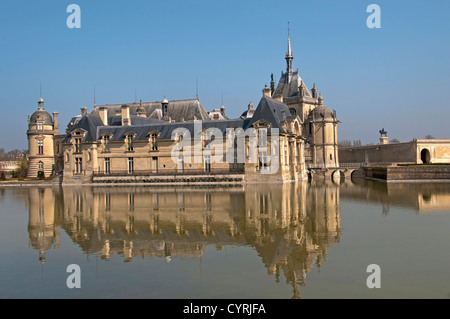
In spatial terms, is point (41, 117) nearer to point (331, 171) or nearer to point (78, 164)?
point (78, 164)

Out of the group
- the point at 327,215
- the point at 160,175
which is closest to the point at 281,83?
the point at 160,175

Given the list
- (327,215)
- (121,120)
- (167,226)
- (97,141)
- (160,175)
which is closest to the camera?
(167,226)

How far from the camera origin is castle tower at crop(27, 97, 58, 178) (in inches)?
2224

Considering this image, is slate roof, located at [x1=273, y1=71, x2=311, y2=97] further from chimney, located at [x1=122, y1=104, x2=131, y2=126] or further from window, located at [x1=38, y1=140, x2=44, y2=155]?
window, located at [x1=38, y1=140, x2=44, y2=155]

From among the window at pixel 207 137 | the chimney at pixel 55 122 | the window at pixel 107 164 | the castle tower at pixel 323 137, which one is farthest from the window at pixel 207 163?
the chimney at pixel 55 122

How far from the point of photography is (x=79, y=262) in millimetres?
10742

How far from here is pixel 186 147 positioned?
41625 mm

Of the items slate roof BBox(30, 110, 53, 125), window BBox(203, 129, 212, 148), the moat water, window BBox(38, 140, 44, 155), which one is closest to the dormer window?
window BBox(203, 129, 212, 148)

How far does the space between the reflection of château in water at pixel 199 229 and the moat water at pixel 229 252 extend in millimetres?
34

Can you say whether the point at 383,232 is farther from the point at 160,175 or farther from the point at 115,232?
the point at 160,175

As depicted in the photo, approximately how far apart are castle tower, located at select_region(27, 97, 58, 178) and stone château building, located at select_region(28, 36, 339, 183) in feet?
11.5
